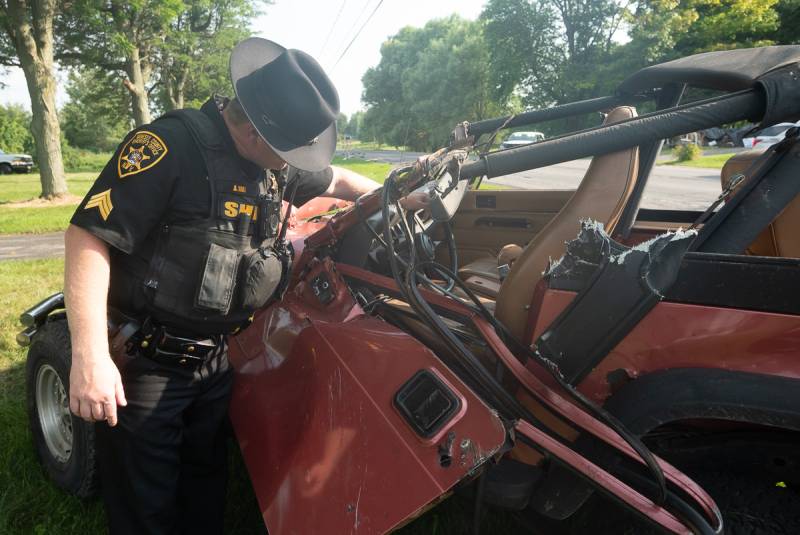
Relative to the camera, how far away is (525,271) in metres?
1.54

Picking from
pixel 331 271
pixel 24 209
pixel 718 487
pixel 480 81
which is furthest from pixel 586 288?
pixel 480 81

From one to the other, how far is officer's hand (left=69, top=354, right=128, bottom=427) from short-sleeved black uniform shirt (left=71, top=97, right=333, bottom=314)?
0.99 feet

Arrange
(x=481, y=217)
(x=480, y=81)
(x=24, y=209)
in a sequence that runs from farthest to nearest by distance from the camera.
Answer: (x=480, y=81) < (x=24, y=209) < (x=481, y=217)

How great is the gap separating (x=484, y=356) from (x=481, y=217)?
5.70 ft

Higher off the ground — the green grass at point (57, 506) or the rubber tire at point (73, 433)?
the rubber tire at point (73, 433)

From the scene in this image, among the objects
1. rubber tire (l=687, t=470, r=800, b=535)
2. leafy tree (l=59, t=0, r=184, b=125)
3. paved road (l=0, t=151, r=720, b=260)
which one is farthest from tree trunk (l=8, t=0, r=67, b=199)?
rubber tire (l=687, t=470, r=800, b=535)

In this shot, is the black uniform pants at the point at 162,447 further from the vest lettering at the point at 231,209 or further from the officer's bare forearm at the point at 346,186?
the officer's bare forearm at the point at 346,186

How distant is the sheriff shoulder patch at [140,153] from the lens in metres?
1.49

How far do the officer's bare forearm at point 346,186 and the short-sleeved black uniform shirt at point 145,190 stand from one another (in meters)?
0.72

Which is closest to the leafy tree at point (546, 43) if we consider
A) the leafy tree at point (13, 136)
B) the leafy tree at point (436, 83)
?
the leafy tree at point (436, 83)

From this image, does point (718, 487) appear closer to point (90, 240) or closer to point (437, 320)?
point (437, 320)

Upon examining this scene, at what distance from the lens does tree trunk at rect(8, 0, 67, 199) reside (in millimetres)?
11344

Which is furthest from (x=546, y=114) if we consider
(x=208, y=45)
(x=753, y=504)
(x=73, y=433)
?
(x=208, y=45)

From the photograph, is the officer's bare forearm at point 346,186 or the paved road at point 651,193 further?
the paved road at point 651,193
